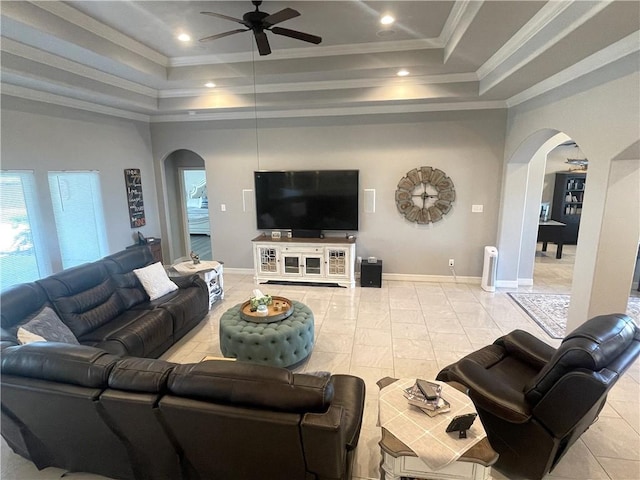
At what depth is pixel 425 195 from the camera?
5.73 m

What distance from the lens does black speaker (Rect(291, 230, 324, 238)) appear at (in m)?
6.07

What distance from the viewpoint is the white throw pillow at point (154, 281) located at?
4.13 meters

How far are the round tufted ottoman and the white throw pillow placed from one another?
47.6 inches

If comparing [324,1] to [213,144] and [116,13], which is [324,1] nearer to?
[116,13]

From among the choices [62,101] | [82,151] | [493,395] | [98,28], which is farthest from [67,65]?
[493,395]

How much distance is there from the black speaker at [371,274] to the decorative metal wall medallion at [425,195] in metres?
1.03

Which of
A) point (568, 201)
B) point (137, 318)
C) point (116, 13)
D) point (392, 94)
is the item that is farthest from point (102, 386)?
point (568, 201)

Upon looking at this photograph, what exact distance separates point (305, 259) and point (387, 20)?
3721mm

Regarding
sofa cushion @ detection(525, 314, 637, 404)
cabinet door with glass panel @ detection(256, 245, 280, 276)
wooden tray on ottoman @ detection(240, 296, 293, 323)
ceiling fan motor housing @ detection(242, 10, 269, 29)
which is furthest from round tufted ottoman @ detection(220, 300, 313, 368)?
ceiling fan motor housing @ detection(242, 10, 269, 29)

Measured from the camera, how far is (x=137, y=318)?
358cm

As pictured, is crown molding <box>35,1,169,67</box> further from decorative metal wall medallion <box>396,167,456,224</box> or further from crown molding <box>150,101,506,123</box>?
decorative metal wall medallion <box>396,167,456,224</box>

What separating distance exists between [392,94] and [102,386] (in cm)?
467

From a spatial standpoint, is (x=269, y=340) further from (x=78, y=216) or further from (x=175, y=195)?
(x=175, y=195)

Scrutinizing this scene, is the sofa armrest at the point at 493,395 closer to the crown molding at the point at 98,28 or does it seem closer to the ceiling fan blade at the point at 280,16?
the ceiling fan blade at the point at 280,16
